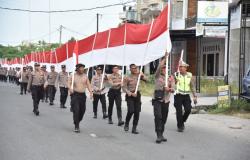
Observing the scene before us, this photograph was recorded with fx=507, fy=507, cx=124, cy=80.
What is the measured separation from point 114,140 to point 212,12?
756 inches

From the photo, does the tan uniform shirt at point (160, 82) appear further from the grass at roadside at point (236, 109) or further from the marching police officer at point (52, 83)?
the marching police officer at point (52, 83)

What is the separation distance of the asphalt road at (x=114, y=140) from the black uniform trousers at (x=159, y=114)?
0.34 meters

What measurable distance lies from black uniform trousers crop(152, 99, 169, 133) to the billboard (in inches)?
727

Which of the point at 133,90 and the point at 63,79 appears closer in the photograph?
the point at 133,90

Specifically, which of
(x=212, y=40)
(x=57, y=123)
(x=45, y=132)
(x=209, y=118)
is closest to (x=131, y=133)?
(x=45, y=132)

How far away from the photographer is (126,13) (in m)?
54.2

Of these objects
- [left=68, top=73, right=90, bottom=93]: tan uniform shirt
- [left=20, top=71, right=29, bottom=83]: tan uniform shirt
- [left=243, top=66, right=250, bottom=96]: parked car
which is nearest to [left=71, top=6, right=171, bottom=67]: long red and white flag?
[left=68, top=73, right=90, bottom=93]: tan uniform shirt

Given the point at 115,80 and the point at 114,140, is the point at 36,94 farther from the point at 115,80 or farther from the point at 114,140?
the point at 114,140

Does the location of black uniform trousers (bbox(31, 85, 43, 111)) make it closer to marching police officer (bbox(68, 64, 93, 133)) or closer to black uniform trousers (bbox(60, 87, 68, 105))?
black uniform trousers (bbox(60, 87, 68, 105))

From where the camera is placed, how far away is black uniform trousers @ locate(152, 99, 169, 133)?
1064 centimetres

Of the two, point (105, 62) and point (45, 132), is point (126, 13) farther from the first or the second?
point (45, 132)

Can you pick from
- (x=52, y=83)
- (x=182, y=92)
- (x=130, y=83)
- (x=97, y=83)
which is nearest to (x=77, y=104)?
(x=130, y=83)

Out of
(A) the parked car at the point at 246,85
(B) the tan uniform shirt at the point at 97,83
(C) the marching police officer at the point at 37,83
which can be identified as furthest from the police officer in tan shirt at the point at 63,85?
(A) the parked car at the point at 246,85

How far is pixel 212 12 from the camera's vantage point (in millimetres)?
28672
